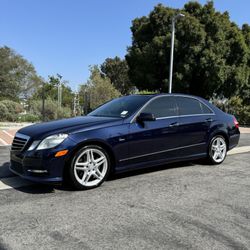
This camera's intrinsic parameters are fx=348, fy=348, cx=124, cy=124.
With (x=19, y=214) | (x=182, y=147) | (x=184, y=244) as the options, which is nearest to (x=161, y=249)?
(x=184, y=244)

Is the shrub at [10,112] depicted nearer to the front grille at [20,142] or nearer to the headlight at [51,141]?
the front grille at [20,142]

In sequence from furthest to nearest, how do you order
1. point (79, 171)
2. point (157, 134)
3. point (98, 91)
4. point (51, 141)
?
point (98, 91)
point (157, 134)
point (79, 171)
point (51, 141)

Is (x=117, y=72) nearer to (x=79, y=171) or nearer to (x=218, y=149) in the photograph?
(x=218, y=149)

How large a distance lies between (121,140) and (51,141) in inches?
43.5

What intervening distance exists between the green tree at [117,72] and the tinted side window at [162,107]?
A: 4270 cm

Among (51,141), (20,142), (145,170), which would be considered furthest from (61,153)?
(145,170)

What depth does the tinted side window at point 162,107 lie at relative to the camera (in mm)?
6037

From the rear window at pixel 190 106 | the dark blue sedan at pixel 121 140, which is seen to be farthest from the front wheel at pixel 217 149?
the rear window at pixel 190 106

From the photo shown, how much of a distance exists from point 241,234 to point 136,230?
1.09 m

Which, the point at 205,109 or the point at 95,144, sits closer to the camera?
the point at 95,144

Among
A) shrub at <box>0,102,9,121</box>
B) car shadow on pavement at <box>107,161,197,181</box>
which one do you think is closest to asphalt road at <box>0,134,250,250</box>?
car shadow on pavement at <box>107,161,197,181</box>

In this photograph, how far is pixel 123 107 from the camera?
20.0 feet

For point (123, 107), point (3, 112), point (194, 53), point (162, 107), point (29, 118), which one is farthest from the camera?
point (194, 53)

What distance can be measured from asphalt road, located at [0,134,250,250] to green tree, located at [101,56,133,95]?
4388cm
